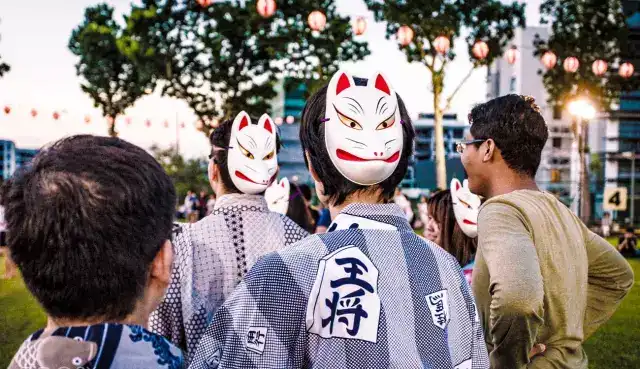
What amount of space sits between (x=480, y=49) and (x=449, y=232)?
20.8 meters

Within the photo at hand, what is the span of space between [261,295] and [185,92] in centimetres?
2656

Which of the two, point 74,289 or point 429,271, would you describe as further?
point 429,271

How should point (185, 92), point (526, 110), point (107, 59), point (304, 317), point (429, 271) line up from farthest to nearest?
point (107, 59), point (185, 92), point (526, 110), point (429, 271), point (304, 317)

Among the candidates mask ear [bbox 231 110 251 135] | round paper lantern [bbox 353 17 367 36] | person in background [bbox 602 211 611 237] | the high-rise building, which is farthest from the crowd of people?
the high-rise building

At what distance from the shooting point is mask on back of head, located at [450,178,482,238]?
4.15m

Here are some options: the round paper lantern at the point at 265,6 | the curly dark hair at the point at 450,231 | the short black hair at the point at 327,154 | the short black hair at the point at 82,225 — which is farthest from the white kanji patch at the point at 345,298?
the round paper lantern at the point at 265,6

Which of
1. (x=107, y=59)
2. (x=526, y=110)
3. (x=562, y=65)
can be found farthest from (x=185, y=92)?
(x=526, y=110)

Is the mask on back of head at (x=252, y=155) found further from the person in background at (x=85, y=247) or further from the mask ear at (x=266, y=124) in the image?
the person in background at (x=85, y=247)

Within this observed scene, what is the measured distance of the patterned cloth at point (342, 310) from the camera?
1.72 m

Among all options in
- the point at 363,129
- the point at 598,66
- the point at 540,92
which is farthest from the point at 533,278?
the point at 540,92

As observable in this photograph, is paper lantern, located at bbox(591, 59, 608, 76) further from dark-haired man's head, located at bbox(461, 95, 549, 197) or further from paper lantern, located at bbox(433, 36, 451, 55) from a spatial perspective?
dark-haired man's head, located at bbox(461, 95, 549, 197)

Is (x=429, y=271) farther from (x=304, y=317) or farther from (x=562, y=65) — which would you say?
(x=562, y=65)

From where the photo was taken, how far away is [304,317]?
173 cm

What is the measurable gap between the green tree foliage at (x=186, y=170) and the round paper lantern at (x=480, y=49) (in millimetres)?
A: 34309
